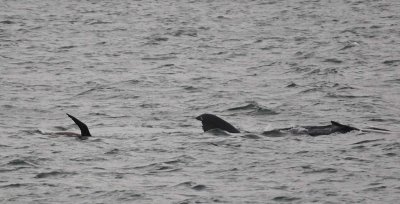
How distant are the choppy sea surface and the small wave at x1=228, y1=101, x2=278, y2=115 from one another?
6 cm

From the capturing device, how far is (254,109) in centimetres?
2312

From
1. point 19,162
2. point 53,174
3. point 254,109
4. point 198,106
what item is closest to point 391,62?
point 254,109

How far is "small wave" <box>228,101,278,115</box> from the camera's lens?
22.7 m

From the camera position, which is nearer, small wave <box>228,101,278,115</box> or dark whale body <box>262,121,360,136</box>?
dark whale body <box>262,121,360,136</box>

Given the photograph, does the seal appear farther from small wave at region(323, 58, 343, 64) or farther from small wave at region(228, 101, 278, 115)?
small wave at region(323, 58, 343, 64)

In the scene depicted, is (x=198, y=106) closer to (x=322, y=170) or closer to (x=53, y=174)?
(x=322, y=170)

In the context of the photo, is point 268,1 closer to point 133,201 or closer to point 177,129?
point 177,129

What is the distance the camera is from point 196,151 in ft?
58.5

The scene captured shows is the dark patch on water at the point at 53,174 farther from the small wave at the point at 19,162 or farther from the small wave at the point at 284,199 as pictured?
the small wave at the point at 284,199

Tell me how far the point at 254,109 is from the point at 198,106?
1531mm

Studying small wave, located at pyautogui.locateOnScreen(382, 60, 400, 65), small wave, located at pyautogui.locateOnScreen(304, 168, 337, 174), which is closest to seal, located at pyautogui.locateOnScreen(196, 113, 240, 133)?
small wave, located at pyautogui.locateOnScreen(304, 168, 337, 174)

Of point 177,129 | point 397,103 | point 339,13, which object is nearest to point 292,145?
point 177,129

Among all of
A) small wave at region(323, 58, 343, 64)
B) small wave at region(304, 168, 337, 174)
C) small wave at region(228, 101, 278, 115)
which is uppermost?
small wave at region(304, 168, 337, 174)

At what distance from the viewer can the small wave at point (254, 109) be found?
22.7 m
